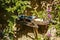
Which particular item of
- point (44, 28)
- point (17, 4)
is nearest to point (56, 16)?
point (44, 28)

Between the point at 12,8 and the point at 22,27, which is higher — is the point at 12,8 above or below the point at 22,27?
above

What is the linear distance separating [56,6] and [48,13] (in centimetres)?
19

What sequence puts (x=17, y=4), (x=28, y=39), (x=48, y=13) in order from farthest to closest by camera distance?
(x=28, y=39) → (x=48, y=13) → (x=17, y=4)

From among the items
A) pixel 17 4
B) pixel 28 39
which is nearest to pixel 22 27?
pixel 28 39

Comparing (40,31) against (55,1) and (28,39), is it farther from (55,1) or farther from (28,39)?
(55,1)

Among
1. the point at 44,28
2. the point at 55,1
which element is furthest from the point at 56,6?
the point at 44,28

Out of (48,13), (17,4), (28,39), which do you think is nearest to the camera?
(17,4)

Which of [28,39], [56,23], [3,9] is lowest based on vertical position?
[28,39]

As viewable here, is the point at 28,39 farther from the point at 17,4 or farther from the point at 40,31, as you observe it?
the point at 17,4

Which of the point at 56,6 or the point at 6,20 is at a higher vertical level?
the point at 56,6

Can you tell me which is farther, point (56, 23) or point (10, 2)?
point (56, 23)

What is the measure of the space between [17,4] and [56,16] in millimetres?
680

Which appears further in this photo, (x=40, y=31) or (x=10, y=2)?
(x=40, y=31)

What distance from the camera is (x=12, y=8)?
8.98ft
